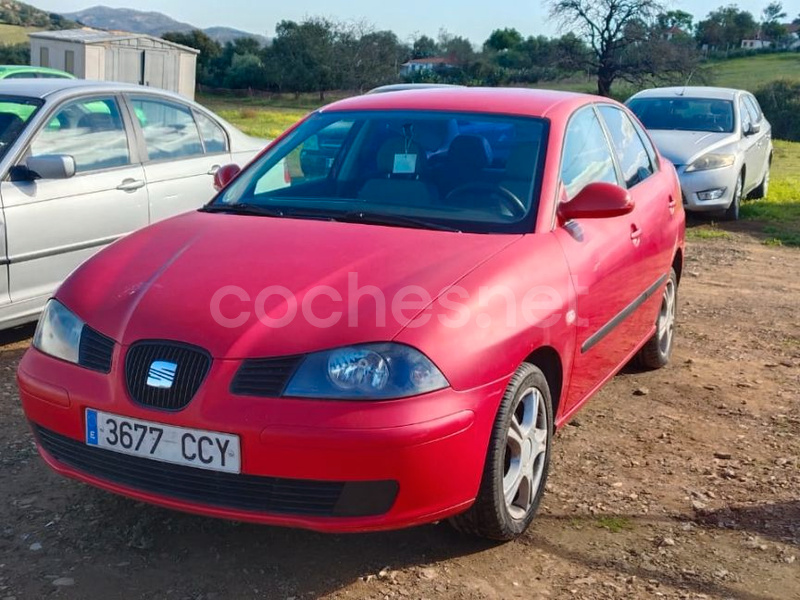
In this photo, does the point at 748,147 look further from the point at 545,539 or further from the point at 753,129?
the point at 545,539

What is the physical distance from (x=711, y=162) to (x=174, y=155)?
697 centimetres

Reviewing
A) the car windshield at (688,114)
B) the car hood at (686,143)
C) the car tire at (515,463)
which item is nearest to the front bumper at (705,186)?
the car hood at (686,143)

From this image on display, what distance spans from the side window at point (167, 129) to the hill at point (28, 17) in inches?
3227

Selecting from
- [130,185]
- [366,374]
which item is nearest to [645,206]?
[366,374]

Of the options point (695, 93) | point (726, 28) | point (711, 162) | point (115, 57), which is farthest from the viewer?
point (726, 28)

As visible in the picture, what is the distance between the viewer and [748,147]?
39.5 feet

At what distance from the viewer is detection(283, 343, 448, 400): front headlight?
2836 mm

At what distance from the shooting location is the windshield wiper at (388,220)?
3.71m

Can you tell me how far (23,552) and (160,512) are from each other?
50cm

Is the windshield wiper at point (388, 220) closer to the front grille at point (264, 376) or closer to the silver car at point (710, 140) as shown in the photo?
the front grille at point (264, 376)

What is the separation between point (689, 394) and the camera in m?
5.28

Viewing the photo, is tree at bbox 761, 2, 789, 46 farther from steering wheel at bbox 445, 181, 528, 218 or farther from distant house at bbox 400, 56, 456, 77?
steering wheel at bbox 445, 181, 528, 218

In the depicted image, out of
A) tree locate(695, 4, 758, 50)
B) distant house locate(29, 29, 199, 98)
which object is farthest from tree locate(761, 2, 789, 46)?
distant house locate(29, 29, 199, 98)

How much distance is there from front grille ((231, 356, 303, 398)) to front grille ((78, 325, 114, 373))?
477 millimetres
